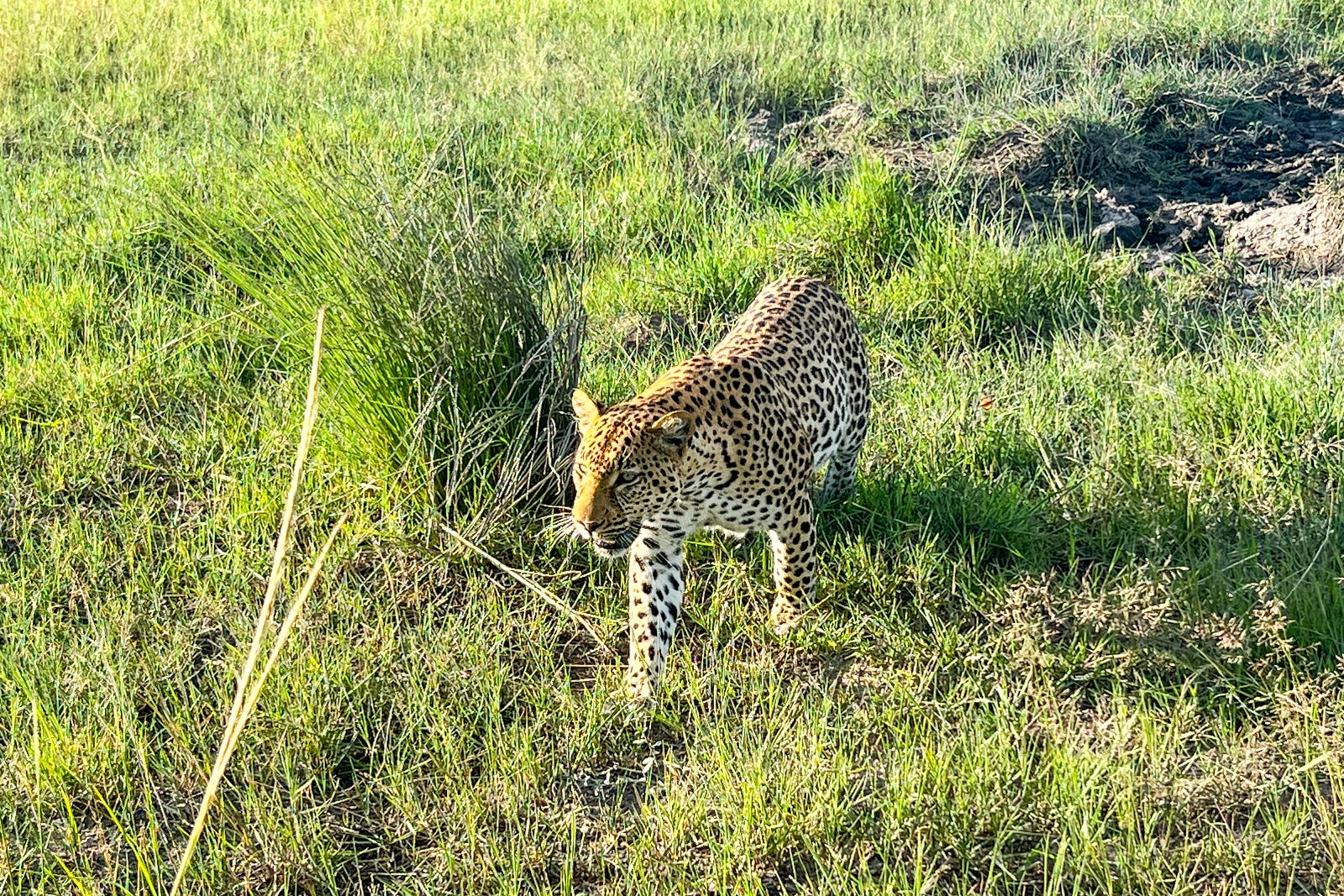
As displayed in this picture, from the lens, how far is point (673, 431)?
408 centimetres

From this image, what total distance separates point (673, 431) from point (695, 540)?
37.9 inches

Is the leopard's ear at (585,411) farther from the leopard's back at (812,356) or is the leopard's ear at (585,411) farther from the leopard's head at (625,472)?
the leopard's back at (812,356)

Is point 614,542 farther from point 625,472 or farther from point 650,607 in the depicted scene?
point 650,607

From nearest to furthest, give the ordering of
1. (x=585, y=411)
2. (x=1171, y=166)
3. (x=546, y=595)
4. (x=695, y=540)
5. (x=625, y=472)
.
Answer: (x=546, y=595) → (x=625, y=472) → (x=585, y=411) → (x=695, y=540) → (x=1171, y=166)

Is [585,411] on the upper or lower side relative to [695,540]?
upper

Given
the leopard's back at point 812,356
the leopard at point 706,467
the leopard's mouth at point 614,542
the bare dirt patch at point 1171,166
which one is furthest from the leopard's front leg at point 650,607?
the bare dirt patch at point 1171,166

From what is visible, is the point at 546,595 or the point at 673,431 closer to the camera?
the point at 546,595

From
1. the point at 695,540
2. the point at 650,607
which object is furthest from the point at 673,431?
the point at 695,540

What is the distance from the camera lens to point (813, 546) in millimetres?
4527

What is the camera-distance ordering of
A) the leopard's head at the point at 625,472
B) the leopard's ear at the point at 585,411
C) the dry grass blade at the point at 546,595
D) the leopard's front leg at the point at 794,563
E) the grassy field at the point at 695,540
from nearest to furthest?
the dry grass blade at the point at 546,595, the grassy field at the point at 695,540, the leopard's head at the point at 625,472, the leopard's ear at the point at 585,411, the leopard's front leg at the point at 794,563

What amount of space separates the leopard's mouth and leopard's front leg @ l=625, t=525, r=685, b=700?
11cm

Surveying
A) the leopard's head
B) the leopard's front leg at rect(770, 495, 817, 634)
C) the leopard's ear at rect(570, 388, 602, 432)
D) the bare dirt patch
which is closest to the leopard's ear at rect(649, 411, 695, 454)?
the leopard's head

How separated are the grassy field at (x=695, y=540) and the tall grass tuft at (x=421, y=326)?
19 mm

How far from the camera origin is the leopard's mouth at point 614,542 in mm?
4113
